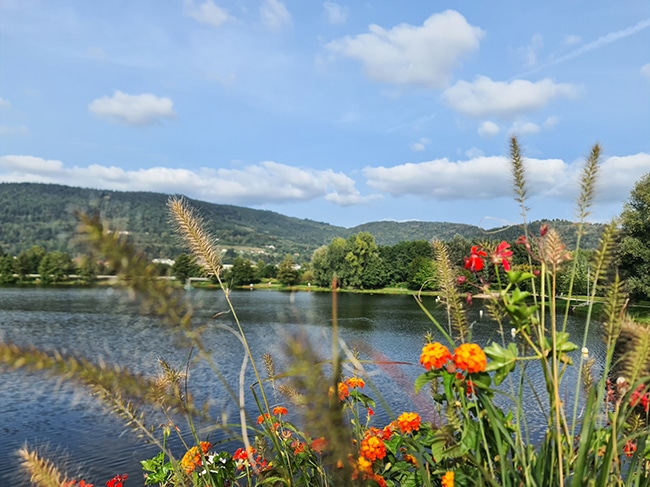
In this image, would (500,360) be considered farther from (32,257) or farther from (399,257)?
(399,257)

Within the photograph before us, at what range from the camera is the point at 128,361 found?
1929 millimetres

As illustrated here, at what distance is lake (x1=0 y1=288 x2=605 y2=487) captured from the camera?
1.64 metres

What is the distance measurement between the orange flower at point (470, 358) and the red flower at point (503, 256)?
1.51ft

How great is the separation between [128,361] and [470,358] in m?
1.25

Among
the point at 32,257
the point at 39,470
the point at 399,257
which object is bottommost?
the point at 399,257

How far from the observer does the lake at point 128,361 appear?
1.64 metres

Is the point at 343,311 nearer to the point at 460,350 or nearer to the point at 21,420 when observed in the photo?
the point at 21,420

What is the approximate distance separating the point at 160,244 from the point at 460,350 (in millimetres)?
1040

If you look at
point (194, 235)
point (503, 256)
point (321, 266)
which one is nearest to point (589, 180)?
point (503, 256)

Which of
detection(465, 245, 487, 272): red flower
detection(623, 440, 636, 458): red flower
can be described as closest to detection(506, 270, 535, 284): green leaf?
detection(465, 245, 487, 272): red flower

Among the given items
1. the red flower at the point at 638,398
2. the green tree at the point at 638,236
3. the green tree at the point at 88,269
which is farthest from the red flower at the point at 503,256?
the green tree at the point at 638,236

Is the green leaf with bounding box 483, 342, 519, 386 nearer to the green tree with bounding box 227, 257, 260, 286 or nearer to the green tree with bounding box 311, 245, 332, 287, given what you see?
the green tree with bounding box 227, 257, 260, 286

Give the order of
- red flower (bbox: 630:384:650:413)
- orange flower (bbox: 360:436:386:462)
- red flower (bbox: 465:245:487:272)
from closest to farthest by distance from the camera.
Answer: red flower (bbox: 630:384:650:413)
red flower (bbox: 465:245:487:272)
orange flower (bbox: 360:436:386:462)

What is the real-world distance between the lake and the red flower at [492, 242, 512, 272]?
1.28 feet
